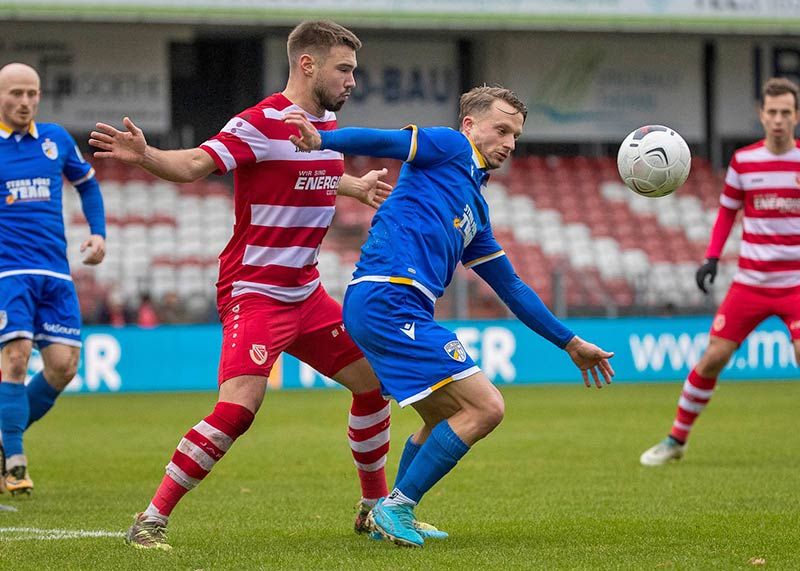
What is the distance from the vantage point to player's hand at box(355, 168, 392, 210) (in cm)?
674

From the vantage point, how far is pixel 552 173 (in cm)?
2850

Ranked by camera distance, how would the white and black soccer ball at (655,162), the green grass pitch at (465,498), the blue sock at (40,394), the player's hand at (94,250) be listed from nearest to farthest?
the green grass pitch at (465,498)
the white and black soccer ball at (655,162)
the player's hand at (94,250)
the blue sock at (40,394)

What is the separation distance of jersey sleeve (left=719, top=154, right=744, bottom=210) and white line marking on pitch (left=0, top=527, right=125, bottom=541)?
18.1 ft

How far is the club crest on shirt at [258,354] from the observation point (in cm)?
613

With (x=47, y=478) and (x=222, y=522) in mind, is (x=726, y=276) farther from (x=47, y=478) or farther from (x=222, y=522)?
(x=222, y=522)

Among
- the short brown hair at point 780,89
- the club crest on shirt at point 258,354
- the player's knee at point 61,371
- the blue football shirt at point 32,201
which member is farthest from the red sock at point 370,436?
the short brown hair at point 780,89

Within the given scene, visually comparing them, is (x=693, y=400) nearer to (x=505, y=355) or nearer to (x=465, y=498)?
(x=465, y=498)

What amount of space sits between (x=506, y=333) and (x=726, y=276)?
241 inches

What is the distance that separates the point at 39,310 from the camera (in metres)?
8.38

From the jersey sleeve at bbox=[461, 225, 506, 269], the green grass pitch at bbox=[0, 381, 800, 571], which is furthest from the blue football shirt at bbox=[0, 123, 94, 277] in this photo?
the jersey sleeve at bbox=[461, 225, 506, 269]

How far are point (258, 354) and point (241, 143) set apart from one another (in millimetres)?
977

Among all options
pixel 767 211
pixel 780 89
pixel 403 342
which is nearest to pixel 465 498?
pixel 403 342

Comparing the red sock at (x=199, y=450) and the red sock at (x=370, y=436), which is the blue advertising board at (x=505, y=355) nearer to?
the red sock at (x=370, y=436)

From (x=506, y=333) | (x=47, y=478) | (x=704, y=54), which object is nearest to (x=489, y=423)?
(x=47, y=478)
